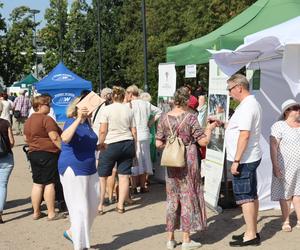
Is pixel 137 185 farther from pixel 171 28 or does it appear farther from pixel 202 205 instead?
pixel 171 28

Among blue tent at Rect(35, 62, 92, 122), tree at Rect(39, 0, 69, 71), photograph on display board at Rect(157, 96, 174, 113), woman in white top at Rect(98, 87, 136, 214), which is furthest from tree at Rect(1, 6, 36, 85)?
woman in white top at Rect(98, 87, 136, 214)

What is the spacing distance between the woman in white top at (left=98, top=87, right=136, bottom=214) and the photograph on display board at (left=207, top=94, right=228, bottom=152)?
1.13 m

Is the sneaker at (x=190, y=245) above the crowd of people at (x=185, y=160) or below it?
below

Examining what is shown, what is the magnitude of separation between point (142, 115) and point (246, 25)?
219 centimetres

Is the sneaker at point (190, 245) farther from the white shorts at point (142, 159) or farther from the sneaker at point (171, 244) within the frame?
the white shorts at point (142, 159)

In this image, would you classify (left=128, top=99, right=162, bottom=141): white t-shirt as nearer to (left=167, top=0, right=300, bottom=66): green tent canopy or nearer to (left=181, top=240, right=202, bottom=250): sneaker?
(left=167, top=0, right=300, bottom=66): green tent canopy

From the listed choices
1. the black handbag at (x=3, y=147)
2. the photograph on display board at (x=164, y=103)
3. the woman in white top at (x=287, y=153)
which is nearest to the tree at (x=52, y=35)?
the photograph on display board at (x=164, y=103)

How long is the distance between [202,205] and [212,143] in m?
1.75

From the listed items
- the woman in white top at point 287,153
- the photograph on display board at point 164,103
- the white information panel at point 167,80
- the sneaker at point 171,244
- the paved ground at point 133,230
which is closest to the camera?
the sneaker at point 171,244

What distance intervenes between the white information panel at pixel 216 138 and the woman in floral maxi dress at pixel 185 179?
4.44ft

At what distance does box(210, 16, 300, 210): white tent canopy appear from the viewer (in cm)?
547

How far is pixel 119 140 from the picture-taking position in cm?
724

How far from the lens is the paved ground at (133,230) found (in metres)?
5.88

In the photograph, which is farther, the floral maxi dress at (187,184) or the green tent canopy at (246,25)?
the green tent canopy at (246,25)
